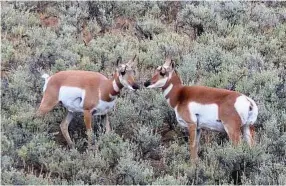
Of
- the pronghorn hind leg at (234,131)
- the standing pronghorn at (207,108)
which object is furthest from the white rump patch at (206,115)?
the pronghorn hind leg at (234,131)

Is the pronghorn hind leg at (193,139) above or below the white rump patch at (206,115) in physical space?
below

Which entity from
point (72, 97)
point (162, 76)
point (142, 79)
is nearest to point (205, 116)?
point (162, 76)

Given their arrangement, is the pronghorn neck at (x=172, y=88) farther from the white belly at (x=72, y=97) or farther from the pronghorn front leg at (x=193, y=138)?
the white belly at (x=72, y=97)

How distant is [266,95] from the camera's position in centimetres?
853

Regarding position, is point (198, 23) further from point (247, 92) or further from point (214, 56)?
point (247, 92)

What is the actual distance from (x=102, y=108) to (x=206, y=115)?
1.32 m

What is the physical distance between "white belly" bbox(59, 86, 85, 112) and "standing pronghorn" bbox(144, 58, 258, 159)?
858 millimetres

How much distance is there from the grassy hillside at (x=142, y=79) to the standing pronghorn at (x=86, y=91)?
0.29 meters

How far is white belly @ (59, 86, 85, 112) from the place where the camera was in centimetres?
734

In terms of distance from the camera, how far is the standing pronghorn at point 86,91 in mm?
7250

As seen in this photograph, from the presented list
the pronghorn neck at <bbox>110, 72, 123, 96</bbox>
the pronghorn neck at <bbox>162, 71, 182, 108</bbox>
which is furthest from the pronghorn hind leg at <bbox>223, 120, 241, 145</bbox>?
the pronghorn neck at <bbox>110, 72, 123, 96</bbox>

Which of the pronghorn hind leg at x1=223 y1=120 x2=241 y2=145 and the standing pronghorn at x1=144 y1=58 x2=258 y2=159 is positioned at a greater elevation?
the standing pronghorn at x1=144 y1=58 x2=258 y2=159

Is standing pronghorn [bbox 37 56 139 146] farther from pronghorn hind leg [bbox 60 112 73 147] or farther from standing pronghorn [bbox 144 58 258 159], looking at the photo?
standing pronghorn [bbox 144 58 258 159]

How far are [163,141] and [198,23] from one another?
450 cm
